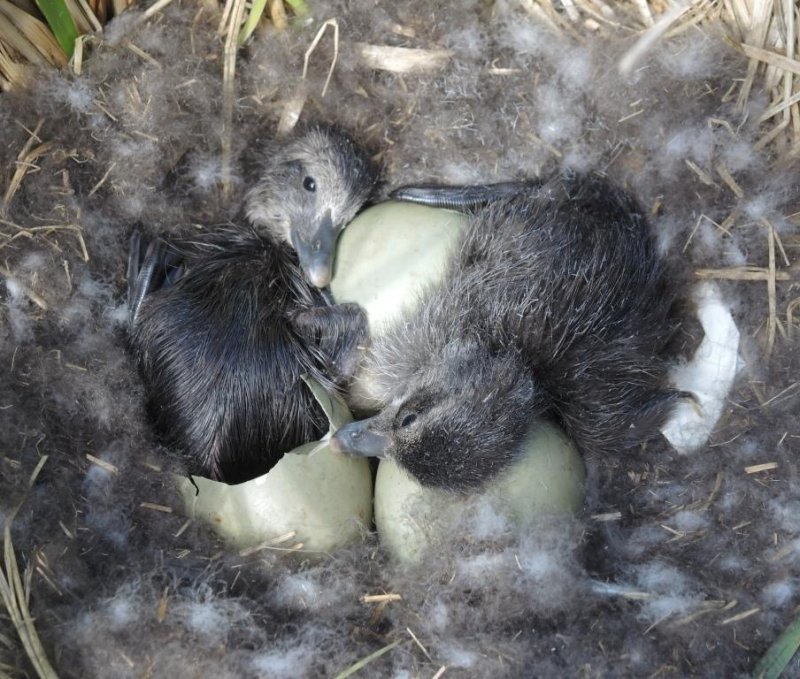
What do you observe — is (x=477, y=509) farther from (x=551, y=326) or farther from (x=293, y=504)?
(x=551, y=326)

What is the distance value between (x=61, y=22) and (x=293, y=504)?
1.49 metres

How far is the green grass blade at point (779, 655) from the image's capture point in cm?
196

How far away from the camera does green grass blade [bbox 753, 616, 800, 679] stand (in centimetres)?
196

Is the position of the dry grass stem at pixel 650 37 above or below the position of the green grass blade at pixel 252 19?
below

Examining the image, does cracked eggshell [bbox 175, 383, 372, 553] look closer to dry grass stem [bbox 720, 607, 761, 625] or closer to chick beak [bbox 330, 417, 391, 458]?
chick beak [bbox 330, 417, 391, 458]

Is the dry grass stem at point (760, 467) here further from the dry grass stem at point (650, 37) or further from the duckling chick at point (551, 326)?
the dry grass stem at point (650, 37)

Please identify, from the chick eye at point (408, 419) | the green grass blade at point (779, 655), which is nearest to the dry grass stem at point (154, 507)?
the chick eye at point (408, 419)

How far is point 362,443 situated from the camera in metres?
2.10

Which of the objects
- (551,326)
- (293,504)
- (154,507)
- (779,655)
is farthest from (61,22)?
(779,655)

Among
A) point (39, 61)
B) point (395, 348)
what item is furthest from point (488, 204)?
point (39, 61)

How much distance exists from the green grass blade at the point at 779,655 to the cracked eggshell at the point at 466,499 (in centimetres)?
57

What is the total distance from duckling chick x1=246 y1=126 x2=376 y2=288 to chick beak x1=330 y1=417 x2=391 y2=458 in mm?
617

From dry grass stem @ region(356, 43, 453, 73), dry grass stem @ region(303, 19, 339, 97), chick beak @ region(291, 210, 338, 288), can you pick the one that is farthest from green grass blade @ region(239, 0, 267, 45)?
chick beak @ region(291, 210, 338, 288)

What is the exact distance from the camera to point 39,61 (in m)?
2.31
